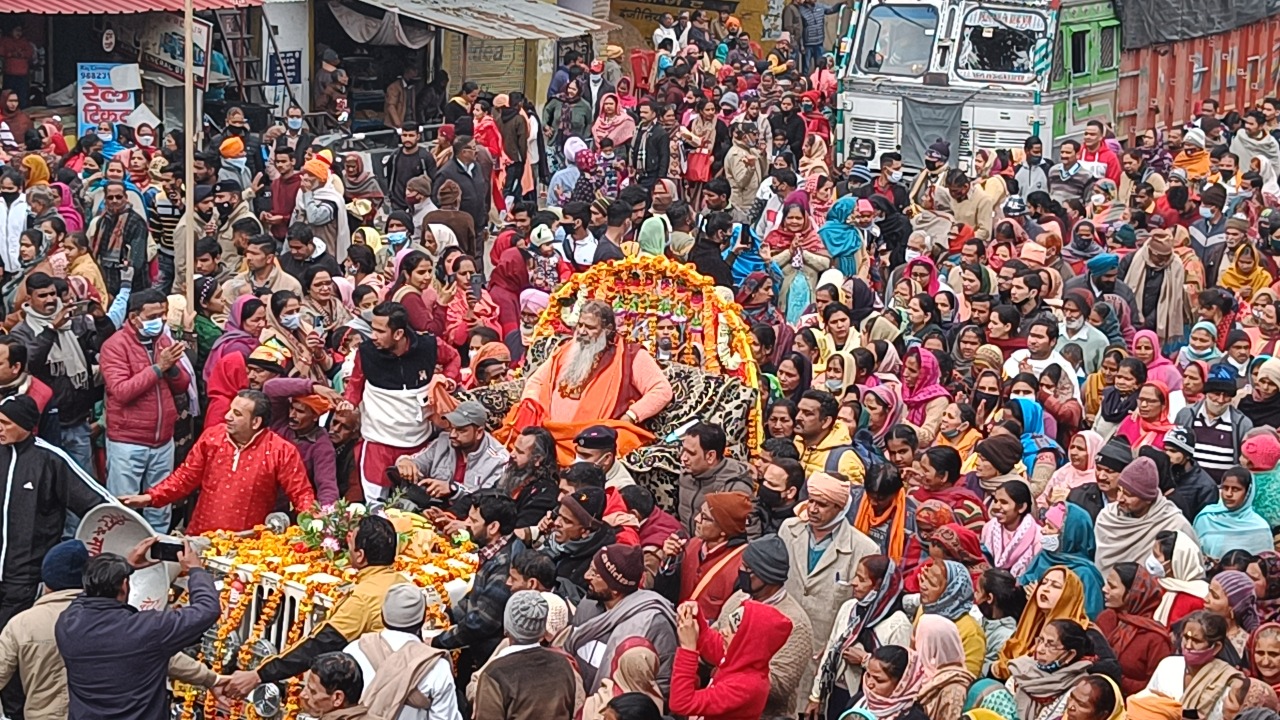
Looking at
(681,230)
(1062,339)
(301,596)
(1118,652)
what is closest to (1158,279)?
(1062,339)

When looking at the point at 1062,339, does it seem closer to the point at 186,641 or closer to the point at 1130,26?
the point at 186,641

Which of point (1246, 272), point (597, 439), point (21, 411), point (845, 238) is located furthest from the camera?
point (845, 238)

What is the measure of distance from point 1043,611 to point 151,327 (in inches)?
187

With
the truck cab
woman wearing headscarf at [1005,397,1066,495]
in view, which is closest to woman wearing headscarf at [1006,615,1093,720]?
woman wearing headscarf at [1005,397,1066,495]

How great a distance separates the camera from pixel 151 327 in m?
10.7

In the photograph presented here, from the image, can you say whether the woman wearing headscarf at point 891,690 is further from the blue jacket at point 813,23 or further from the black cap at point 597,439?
the blue jacket at point 813,23

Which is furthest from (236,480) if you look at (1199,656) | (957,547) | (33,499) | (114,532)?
(1199,656)

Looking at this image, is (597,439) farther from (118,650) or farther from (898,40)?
(898,40)

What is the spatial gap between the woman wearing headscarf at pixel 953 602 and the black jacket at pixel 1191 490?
2162mm

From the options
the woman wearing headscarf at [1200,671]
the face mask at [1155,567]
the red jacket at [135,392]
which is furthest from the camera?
the red jacket at [135,392]

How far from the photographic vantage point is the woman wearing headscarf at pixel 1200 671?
25.7ft

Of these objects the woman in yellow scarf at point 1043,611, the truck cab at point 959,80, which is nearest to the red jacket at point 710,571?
the woman in yellow scarf at point 1043,611

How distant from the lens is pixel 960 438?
10.9m

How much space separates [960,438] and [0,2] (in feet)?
41.4
